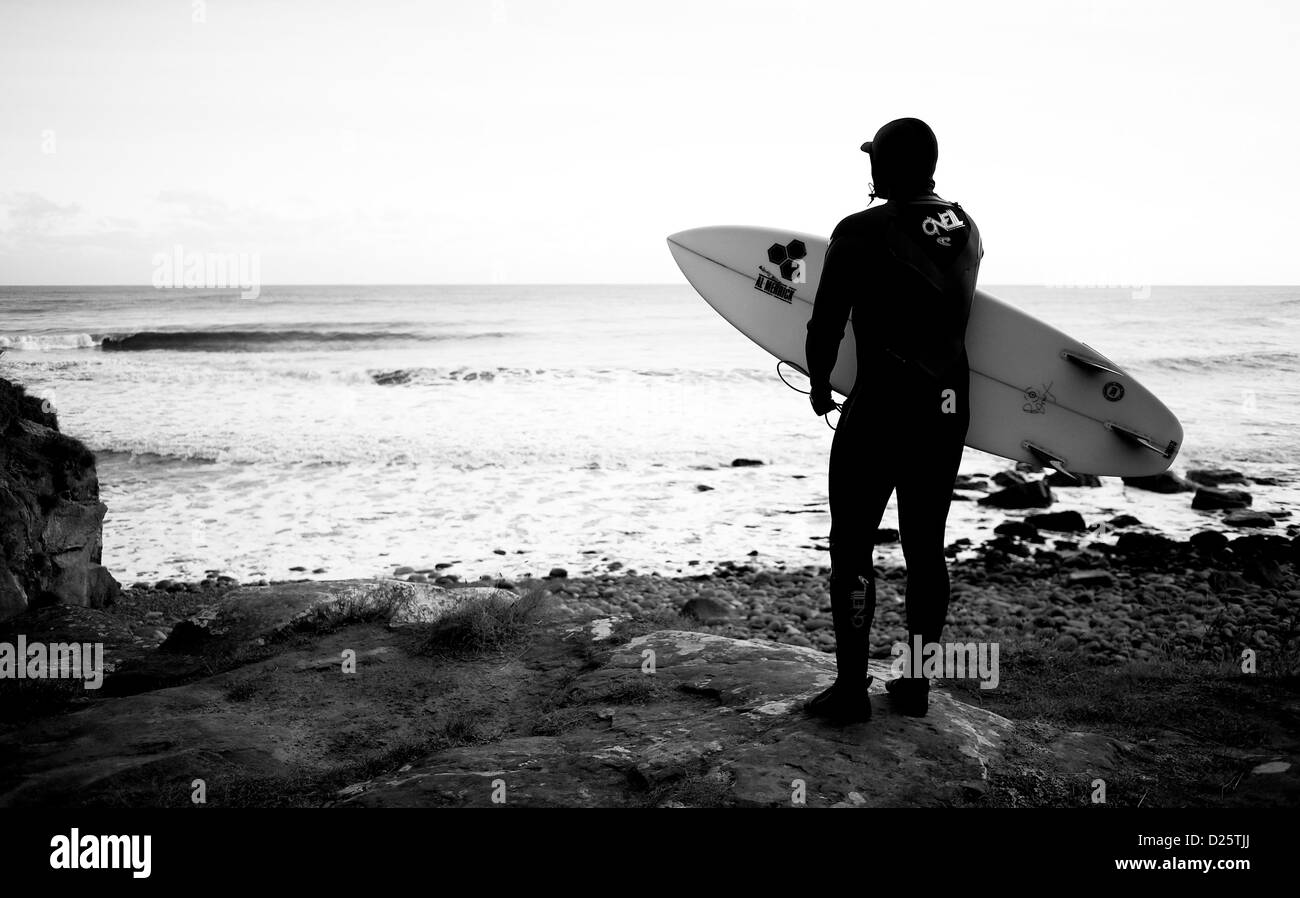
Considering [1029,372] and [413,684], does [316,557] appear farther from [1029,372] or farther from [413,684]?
[1029,372]

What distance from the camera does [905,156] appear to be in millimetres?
3068

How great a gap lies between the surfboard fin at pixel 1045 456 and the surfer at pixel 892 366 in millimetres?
1416

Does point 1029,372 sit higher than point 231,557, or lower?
higher

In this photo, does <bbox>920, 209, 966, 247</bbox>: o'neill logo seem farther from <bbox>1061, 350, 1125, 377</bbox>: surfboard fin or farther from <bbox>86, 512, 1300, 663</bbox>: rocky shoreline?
<bbox>86, 512, 1300, 663</bbox>: rocky shoreline

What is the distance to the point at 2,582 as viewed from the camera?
527 cm

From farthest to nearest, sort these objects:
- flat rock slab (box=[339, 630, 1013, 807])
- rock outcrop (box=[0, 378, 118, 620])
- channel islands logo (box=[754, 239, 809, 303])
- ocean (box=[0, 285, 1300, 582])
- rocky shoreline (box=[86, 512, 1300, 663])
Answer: ocean (box=[0, 285, 1300, 582]), rocky shoreline (box=[86, 512, 1300, 663]), rock outcrop (box=[0, 378, 118, 620]), channel islands logo (box=[754, 239, 809, 303]), flat rock slab (box=[339, 630, 1013, 807])

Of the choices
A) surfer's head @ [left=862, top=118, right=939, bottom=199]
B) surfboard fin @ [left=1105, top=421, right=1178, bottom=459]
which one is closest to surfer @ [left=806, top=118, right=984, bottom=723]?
surfer's head @ [left=862, top=118, right=939, bottom=199]

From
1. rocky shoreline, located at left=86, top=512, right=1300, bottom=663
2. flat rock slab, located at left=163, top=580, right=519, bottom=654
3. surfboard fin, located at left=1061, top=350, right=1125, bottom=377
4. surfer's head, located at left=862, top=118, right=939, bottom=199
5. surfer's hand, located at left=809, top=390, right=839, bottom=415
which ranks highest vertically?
surfer's head, located at left=862, top=118, right=939, bottom=199

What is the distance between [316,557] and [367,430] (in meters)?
6.64

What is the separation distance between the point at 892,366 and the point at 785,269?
6.29 feet

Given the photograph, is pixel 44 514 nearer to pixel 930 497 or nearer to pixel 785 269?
pixel 785 269

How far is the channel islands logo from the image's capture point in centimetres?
479

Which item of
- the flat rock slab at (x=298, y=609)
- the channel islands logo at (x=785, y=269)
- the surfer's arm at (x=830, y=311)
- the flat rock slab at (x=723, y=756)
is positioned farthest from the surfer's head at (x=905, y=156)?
the flat rock slab at (x=298, y=609)
